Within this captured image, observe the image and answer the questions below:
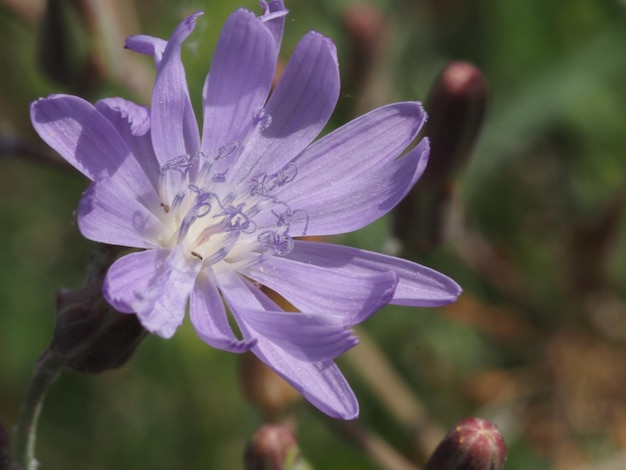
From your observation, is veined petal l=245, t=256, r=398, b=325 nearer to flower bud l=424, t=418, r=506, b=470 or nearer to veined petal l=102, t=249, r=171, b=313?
veined petal l=102, t=249, r=171, b=313

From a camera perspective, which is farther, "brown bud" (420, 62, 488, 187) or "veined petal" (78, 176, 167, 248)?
"brown bud" (420, 62, 488, 187)

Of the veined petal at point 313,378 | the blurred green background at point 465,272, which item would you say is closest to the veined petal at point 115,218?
the veined petal at point 313,378

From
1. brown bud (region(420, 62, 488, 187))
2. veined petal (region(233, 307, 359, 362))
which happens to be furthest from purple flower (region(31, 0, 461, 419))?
brown bud (region(420, 62, 488, 187))

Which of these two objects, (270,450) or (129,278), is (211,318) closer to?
(129,278)

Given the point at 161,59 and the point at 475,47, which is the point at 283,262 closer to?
the point at 161,59

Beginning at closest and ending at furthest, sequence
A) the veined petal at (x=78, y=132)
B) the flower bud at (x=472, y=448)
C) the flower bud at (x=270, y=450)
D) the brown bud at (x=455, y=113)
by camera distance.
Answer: the veined petal at (x=78, y=132) < the flower bud at (x=472, y=448) < the flower bud at (x=270, y=450) < the brown bud at (x=455, y=113)

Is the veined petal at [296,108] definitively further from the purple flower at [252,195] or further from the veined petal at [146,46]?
the veined petal at [146,46]
